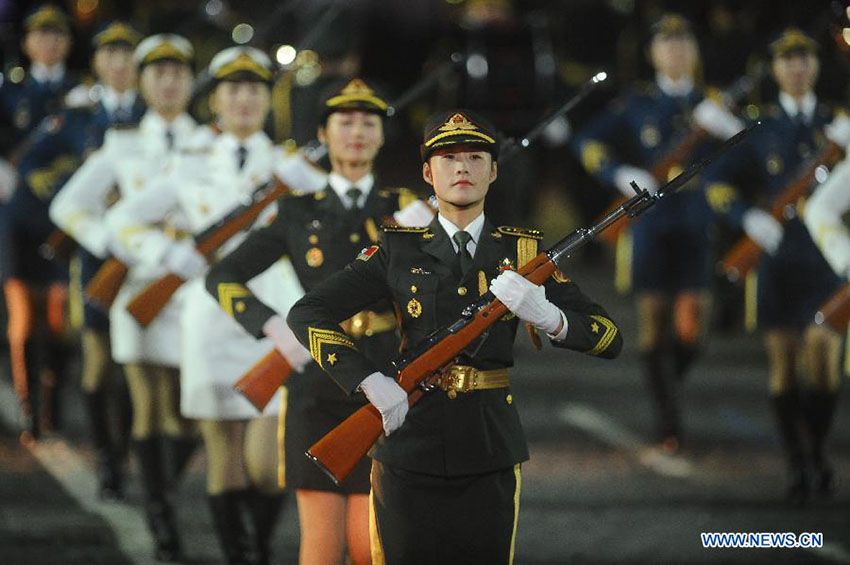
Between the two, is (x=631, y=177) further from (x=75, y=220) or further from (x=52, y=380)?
(x=52, y=380)

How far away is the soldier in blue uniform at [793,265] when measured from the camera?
951 centimetres

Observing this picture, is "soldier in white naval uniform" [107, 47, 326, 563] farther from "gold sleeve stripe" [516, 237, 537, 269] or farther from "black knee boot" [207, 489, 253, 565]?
"gold sleeve stripe" [516, 237, 537, 269]

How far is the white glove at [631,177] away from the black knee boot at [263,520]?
3808 millimetres

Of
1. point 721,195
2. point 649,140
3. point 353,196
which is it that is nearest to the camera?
point 353,196

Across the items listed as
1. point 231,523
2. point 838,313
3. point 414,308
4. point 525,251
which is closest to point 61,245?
A: point 231,523

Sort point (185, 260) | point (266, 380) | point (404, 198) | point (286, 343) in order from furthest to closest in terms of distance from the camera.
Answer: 1. point (185, 260)
2. point (404, 198)
3. point (266, 380)
4. point (286, 343)

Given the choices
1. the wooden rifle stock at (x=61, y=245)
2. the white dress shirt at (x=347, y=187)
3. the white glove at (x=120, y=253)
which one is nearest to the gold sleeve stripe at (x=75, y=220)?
the white glove at (x=120, y=253)

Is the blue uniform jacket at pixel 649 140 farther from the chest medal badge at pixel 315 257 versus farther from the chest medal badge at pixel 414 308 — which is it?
the chest medal badge at pixel 414 308

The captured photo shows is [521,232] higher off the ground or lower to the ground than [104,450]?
higher

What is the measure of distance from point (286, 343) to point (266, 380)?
274mm

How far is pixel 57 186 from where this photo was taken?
11.0 m

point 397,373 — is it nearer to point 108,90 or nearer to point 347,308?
point 347,308

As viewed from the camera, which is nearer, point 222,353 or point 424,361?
point 424,361

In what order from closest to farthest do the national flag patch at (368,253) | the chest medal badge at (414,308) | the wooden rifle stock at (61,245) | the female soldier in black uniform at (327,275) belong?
the chest medal badge at (414,308) < the national flag patch at (368,253) < the female soldier in black uniform at (327,275) < the wooden rifle stock at (61,245)
